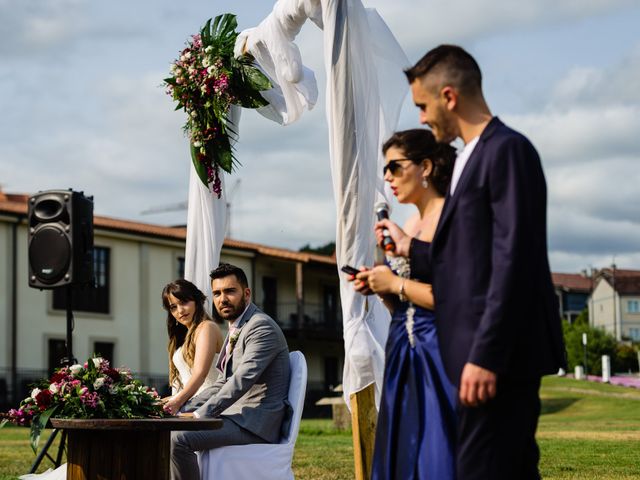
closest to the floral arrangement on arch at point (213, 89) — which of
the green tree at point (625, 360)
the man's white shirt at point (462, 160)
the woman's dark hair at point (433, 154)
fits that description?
the woman's dark hair at point (433, 154)

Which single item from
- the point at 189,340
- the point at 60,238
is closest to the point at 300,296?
the point at 60,238

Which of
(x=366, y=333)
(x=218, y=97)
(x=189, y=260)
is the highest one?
(x=218, y=97)

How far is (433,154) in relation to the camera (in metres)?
3.93

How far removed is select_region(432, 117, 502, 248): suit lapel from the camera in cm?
339

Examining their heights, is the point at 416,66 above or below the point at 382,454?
above

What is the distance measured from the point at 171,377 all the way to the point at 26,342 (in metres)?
27.9

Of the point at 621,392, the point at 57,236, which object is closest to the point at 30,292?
the point at 621,392

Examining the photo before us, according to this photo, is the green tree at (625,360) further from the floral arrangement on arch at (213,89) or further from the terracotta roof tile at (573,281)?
the floral arrangement on arch at (213,89)

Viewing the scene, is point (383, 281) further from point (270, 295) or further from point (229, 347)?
point (270, 295)

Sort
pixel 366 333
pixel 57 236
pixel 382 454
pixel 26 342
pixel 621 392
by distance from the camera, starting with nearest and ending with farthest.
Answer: pixel 382 454 → pixel 366 333 → pixel 57 236 → pixel 26 342 → pixel 621 392

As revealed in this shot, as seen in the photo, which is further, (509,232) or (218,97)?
(218,97)

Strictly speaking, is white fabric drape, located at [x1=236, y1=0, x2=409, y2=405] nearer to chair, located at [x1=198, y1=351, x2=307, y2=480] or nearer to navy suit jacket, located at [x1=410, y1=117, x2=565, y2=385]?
chair, located at [x1=198, y1=351, x2=307, y2=480]

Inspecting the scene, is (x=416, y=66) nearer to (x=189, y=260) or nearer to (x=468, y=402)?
(x=468, y=402)

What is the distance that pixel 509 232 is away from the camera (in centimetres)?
321
